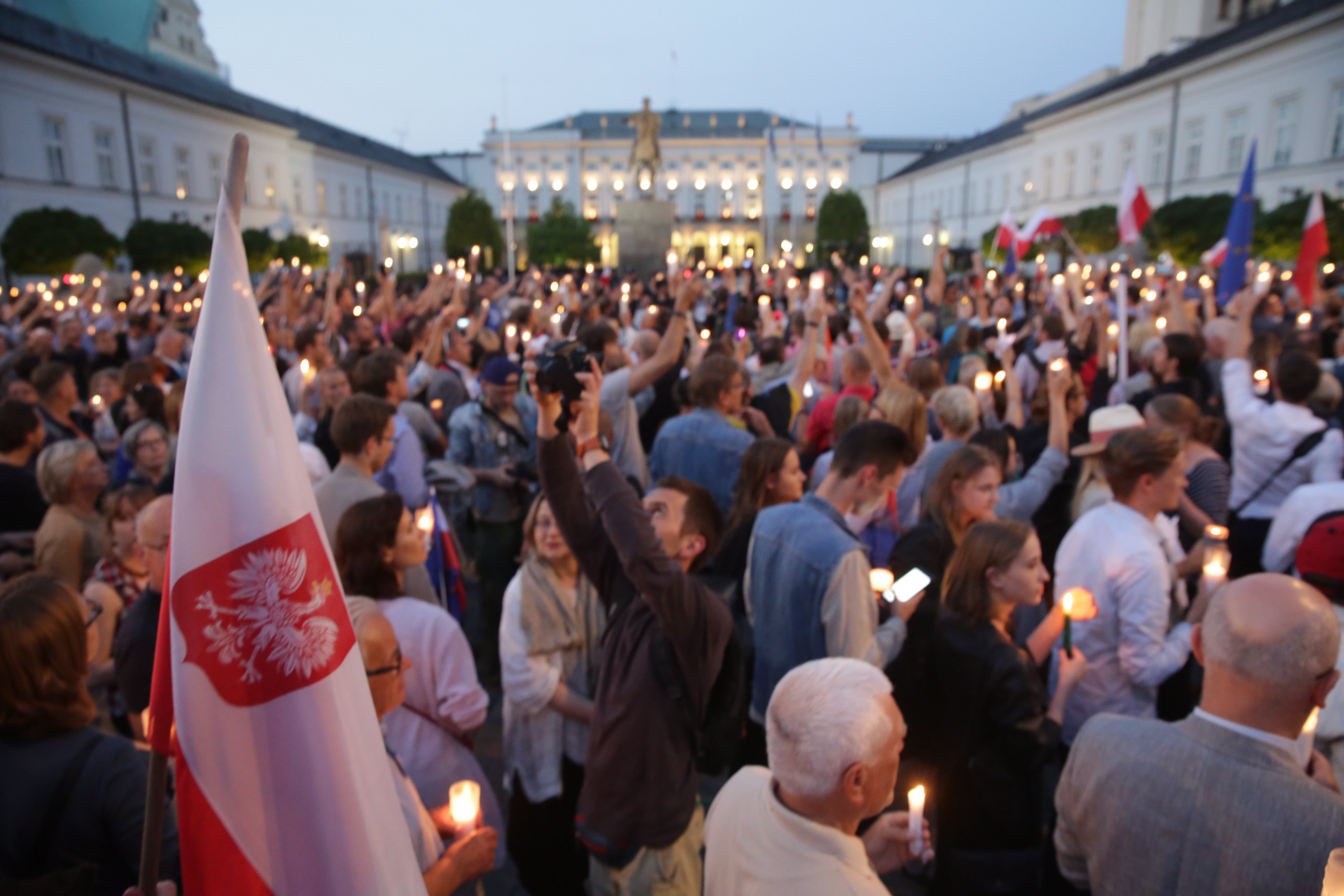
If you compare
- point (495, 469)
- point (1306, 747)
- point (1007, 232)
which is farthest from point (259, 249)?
point (1306, 747)

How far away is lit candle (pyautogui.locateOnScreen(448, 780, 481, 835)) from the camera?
1.95 metres

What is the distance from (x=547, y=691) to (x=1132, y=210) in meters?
8.34

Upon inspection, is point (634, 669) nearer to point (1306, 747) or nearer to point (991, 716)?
point (991, 716)

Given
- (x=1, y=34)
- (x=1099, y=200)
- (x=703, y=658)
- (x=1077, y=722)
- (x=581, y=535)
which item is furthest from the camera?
(x=1099, y=200)

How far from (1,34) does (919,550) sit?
94.4ft

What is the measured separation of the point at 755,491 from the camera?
3396 millimetres

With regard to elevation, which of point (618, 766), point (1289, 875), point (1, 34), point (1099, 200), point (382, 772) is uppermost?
point (1, 34)

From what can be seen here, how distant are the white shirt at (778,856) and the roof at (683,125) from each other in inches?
3052

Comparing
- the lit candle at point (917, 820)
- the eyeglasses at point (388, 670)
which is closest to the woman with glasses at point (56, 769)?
the eyeglasses at point (388, 670)

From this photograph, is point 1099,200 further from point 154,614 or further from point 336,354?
point 154,614

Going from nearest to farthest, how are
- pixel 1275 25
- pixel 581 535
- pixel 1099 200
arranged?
pixel 581 535 < pixel 1275 25 < pixel 1099 200

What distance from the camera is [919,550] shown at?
3.24 metres

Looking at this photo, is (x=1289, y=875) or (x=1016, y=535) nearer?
(x=1289, y=875)

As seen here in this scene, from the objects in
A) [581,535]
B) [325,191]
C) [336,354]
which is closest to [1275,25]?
[336,354]
